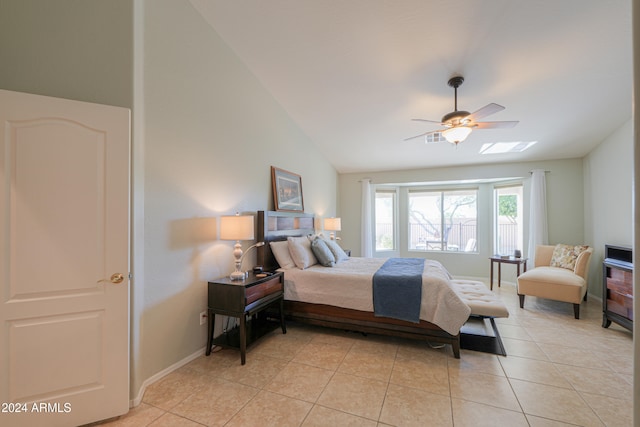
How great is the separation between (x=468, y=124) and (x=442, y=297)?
1.88 m

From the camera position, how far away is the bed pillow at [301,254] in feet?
10.9

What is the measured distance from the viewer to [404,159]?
18.2ft

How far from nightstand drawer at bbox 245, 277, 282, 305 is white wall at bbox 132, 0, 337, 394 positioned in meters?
0.52

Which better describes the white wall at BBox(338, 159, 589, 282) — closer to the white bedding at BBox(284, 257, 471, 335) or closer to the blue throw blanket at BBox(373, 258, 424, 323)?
the white bedding at BBox(284, 257, 471, 335)

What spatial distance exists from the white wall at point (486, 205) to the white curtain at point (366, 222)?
16cm

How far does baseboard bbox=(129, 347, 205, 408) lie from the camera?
72.8 inches

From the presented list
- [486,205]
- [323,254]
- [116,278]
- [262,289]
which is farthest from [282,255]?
[486,205]

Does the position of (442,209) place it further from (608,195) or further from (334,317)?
(334,317)

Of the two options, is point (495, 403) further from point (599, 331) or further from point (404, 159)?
point (404, 159)

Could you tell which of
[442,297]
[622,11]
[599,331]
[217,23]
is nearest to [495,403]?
[442,297]

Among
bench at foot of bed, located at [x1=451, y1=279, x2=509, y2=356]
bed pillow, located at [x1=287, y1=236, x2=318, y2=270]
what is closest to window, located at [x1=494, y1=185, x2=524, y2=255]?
bench at foot of bed, located at [x1=451, y1=279, x2=509, y2=356]

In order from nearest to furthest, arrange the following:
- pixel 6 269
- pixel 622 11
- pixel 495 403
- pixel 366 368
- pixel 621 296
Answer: pixel 6 269, pixel 495 403, pixel 622 11, pixel 366 368, pixel 621 296

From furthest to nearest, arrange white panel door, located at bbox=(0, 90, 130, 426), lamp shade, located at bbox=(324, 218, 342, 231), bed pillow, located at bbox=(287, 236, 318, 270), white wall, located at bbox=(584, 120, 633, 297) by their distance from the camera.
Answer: lamp shade, located at bbox=(324, 218, 342, 231)
white wall, located at bbox=(584, 120, 633, 297)
bed pillow, located at bbox=(287, 236, 318, 270)
white panel door, located at bbox=(0, 90, 130, 426)

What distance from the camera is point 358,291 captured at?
2850 millimetres
